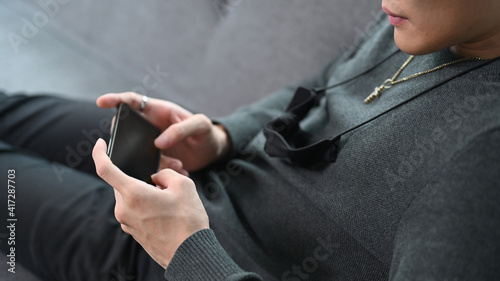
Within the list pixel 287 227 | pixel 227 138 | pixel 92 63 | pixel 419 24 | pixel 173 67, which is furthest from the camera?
pixel 92 63

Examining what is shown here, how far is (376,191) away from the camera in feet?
1.55

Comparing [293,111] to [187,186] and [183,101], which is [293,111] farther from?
[183,101]

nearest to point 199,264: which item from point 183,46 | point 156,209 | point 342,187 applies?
point 156,209

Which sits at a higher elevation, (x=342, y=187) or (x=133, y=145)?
(x=133, y=145)

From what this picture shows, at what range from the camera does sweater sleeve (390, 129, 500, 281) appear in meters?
0.34

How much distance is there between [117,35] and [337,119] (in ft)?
2.78

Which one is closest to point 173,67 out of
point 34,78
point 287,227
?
point 34,78

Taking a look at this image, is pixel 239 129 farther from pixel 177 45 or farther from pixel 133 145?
pixel 177 45

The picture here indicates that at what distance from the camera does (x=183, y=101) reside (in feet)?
3.70

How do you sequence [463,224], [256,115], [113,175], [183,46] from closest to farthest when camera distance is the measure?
[463,224], [113,175], [256,115], [183,46]

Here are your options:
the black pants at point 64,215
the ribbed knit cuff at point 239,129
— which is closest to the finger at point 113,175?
the black pants at point 64,215

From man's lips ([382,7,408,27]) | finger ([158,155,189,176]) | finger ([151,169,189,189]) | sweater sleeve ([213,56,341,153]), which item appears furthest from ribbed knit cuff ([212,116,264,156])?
man's lips ([382,7,408,27])

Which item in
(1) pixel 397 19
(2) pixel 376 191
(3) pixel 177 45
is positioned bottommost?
(2) pixel 376 191

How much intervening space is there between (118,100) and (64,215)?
0.18 meters
